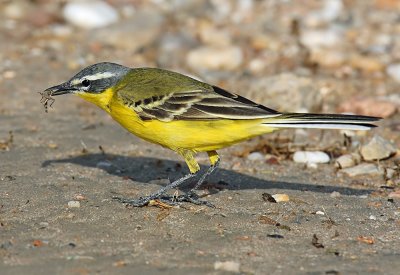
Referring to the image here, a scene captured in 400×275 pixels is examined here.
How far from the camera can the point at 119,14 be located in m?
15.4

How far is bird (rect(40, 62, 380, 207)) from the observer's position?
766cm

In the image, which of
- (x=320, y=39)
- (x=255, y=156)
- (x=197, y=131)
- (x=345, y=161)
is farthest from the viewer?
(x=320, y=39)

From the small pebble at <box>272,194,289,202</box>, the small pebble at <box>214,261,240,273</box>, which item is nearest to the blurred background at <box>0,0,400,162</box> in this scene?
the small pebble at <box>272,194,289,202</box>

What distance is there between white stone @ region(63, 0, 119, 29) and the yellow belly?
7269 mm

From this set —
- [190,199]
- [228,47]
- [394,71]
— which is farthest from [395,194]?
[228,47]

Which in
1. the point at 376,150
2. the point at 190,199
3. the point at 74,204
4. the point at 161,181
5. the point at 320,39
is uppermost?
the point at 320,39

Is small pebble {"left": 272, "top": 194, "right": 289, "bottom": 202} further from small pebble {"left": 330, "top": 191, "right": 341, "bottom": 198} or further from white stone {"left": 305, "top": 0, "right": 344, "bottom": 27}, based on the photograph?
white stone {"left": 305, "top": 0, "right": 344, "bottom": 27}

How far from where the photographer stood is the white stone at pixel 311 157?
9.80 m

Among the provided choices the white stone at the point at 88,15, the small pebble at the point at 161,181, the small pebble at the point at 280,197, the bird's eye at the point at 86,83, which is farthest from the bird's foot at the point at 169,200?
the white stone at the point at 88,15

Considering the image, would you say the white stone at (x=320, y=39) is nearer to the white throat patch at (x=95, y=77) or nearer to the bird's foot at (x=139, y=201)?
the white throat patch at (x=95, y=77)

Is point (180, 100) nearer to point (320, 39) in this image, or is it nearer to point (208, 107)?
point (208, 107)

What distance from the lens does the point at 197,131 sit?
776 cm

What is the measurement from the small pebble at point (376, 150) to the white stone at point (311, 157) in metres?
0.46

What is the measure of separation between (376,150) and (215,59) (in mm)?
4547
